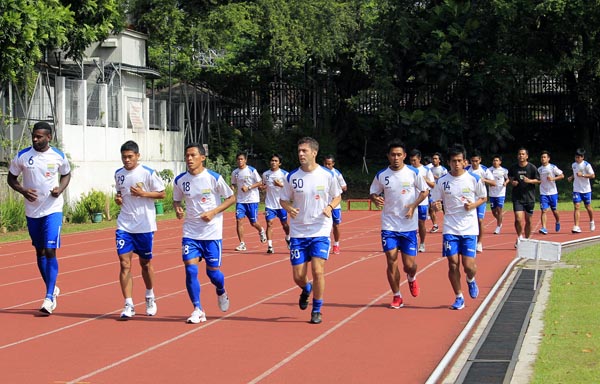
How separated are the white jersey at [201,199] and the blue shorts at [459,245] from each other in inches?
107

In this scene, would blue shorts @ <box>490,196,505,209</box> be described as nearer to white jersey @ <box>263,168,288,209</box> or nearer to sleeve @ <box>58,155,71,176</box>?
white jersey @ <box>263,168,288,209</box>

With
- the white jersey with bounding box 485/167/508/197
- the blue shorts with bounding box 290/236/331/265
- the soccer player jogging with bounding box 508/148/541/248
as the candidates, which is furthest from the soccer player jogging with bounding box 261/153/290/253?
the blue shorts with bounding box 290/236/331/265

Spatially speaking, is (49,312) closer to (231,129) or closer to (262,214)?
(262,214)

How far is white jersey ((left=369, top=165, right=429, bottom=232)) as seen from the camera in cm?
1173

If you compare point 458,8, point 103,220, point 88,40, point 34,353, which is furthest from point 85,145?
point 34,353

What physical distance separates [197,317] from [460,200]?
140 inches

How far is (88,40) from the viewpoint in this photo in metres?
26.5

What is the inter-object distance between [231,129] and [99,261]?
26.6 metres

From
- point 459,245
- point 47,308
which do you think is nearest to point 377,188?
point 459,245

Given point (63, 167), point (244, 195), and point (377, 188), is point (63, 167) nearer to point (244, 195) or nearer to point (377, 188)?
point (377, 188)

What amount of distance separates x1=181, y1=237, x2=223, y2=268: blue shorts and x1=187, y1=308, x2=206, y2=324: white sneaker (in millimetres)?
530

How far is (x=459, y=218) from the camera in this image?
1178 centimetres

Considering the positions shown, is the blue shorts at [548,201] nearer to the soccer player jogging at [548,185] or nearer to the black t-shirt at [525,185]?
the soccer player jogging at [548,185]

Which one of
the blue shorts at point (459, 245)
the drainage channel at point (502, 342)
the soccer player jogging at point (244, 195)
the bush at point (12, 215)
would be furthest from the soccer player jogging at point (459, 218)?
the bush at point (12, 215)
